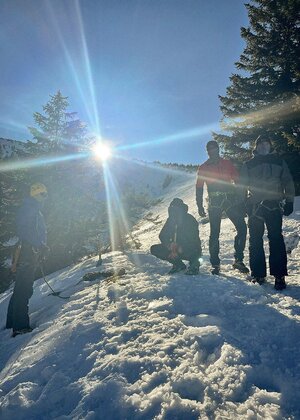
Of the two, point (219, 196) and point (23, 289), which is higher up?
point (219, 196)

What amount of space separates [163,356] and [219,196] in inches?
168

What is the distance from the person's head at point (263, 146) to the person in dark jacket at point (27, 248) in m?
4.47

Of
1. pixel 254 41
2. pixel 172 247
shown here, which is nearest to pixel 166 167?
pixel 254 41

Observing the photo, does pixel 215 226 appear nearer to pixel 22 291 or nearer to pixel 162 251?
pixel 162 251

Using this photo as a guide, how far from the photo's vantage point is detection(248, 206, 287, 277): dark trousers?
228 inches

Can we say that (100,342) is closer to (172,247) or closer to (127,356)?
(127,356)

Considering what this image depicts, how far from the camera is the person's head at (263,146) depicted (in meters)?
6.05

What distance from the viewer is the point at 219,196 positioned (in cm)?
734

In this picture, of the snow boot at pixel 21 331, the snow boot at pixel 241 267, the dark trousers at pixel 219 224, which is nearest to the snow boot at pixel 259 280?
the snow boot at pixel 241 267

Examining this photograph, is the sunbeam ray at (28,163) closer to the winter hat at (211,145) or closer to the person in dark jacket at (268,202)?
the winter hat at (211,145)

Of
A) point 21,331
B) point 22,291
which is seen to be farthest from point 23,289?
point 21,331

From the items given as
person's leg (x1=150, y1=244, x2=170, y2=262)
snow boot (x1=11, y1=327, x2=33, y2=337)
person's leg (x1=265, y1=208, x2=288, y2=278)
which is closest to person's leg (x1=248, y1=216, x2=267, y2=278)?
person's leg (x1=265, y1=208, x2=288, y2=278)

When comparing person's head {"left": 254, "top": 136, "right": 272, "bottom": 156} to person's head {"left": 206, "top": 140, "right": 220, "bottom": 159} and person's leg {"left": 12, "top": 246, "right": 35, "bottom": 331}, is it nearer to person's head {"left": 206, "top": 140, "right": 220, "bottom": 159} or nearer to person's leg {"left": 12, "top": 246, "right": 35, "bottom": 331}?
person's head {"left": 206, "top": 140, "right": 220, "bottom": 159}

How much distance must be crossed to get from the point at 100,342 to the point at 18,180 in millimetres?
14642
